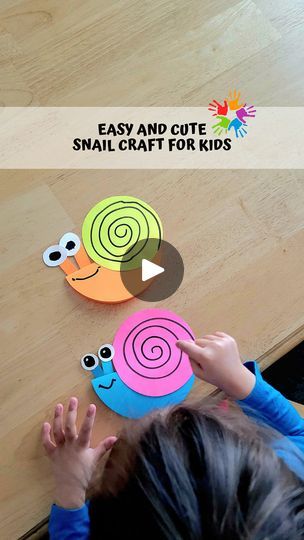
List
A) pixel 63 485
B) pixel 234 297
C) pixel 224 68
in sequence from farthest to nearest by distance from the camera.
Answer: pixel 224 68, pixel 234 297, pixel 63 485

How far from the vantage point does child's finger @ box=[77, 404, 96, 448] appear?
66cm

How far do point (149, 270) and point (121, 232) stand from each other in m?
0.06

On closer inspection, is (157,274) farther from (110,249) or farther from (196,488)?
(196,488)

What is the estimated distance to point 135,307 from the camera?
735 mm

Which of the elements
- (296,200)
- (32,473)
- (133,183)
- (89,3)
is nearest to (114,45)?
(89,3)

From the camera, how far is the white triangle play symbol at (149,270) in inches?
29.4

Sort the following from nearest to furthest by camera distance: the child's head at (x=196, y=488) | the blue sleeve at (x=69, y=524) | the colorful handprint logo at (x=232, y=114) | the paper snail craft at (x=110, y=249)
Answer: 1. the child's head at (x=196, y=488)
2. the blue sleeve at (x=69, y=524)
3. the paper snail craft at (x=110, y=249)
4. the colorful handprint logo at (x=232, y=114)

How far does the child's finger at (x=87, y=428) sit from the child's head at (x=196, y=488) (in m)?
0.12

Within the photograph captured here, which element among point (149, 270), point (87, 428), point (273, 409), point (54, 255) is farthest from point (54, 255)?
point (273, 409)

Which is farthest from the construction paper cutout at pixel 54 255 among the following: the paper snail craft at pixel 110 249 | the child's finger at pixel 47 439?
the child's finger at pixel 47 439

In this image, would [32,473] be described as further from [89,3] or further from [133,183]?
[89,3]

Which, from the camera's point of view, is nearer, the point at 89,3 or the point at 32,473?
the point at 32,473

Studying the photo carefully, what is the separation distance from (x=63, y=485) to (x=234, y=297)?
31 centimetres

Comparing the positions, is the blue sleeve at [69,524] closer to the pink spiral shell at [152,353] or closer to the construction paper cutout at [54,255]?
the pink spiral shell at [152,353]
